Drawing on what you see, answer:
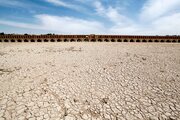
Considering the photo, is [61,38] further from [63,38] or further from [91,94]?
[91,94]

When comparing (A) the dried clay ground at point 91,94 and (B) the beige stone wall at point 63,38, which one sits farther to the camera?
(B) the beige stone wall at point 63,38

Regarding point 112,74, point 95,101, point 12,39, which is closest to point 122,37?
point 12,39

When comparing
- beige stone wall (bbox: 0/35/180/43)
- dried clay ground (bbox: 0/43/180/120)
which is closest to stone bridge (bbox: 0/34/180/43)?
beige stone wall (bbox: 0/35/180/43)

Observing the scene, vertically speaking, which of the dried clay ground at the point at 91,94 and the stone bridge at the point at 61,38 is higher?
the stone bridge at the point at 61,38

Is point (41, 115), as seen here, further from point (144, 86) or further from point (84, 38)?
point (84, 38)

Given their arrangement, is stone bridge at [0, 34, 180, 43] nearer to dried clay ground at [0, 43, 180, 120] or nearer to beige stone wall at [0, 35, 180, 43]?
beige stone wall at [0, 35, 180, 43]

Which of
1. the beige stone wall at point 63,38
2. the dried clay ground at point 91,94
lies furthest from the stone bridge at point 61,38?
the dried clay ground at point 91,94

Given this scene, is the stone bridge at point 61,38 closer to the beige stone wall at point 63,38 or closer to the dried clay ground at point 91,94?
the beige stone wall at point 63,38

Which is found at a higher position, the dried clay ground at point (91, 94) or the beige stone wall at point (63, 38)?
the beige stone wall at point (63, 38)

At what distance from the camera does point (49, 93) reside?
5.79 metres

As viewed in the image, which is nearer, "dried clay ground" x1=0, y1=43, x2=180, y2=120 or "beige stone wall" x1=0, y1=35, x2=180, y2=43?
"dried clay ground" x1=0, y1=43, x2=180, y2=120

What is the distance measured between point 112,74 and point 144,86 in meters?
1.92

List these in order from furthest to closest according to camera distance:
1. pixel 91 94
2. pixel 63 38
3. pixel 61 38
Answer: pixel 63 38 < pixel 61 38 < pixel 91 94

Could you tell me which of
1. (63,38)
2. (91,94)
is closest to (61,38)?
(63,38)
